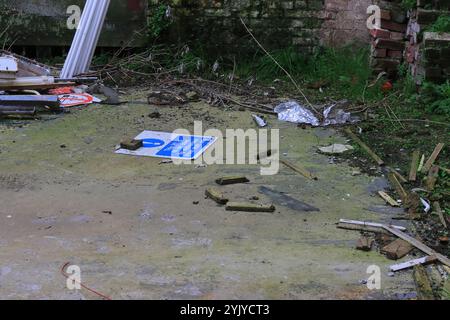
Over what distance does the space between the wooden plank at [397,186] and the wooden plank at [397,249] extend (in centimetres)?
68

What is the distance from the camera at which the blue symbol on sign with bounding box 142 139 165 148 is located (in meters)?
4.79

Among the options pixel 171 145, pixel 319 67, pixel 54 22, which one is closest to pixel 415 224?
pixel 171 145

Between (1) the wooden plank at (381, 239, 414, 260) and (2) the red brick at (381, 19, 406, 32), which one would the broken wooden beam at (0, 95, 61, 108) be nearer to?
(1) the wooden plank at (381, 239, 414, 260)

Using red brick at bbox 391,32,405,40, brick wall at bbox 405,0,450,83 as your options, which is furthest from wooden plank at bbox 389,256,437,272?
red brick at bbox 391,32,405,40

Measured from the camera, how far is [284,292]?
2.62 metres

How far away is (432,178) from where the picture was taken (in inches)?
158

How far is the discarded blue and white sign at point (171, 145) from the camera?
460 cm

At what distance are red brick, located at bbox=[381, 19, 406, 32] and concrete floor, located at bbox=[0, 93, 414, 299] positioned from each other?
2241 millimetres

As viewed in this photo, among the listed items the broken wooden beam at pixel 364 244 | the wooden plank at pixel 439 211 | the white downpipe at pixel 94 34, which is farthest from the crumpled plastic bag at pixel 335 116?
the white downpipe at pixel 94 34

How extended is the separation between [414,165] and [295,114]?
1.59 metres

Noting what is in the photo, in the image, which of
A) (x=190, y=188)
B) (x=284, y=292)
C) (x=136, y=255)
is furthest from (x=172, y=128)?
(x=284, y=292)

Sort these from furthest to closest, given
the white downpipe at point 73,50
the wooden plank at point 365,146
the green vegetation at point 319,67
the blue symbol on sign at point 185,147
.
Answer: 1. the green vegetation at point 319,67
2. the white downpipe at point 73,50
3. the blue symbol on sign at point 185,147
4. the wooden plank at point 365,146

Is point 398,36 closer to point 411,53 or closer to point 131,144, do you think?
point 411,53

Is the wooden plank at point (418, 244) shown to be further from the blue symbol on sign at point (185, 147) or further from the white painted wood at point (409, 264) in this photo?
the blue symbol on sign at point (185, 147)
